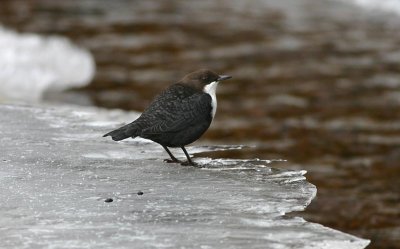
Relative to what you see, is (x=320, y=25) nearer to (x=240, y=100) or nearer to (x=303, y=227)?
(x=240, y=100)

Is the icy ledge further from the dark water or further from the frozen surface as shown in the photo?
the frozen surface

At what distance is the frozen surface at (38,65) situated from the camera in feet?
34.4

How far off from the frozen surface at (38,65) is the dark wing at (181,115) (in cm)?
439

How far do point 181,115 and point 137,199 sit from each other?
88 cm

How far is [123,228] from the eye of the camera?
12.9ft

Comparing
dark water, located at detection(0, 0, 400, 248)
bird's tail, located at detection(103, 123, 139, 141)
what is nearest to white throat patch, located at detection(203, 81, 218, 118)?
bird's tail, located at detection(103, 123, 139, 141)

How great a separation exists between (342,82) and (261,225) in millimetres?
7453

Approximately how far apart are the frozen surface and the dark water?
29cm

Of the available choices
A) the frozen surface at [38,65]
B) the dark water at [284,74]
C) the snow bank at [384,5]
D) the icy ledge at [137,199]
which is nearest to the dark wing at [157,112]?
the icy ledge at [137,199]

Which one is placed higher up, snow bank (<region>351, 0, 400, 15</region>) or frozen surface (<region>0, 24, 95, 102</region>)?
snow bank (<region>351, 0, 400, 15</region>)

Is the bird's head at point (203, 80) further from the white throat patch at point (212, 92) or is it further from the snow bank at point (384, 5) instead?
the snow bank at point (384, 5)

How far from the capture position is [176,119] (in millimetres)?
5129

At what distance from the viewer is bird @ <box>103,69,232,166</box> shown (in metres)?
5.07

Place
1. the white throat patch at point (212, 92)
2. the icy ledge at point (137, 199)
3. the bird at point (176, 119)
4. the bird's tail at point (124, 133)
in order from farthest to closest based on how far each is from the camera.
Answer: the white throat patch at point (212, 92) → the bird at point (176, 119) → the bird's tail at point (124, 133) → the icy ledge at point (137, 199)
